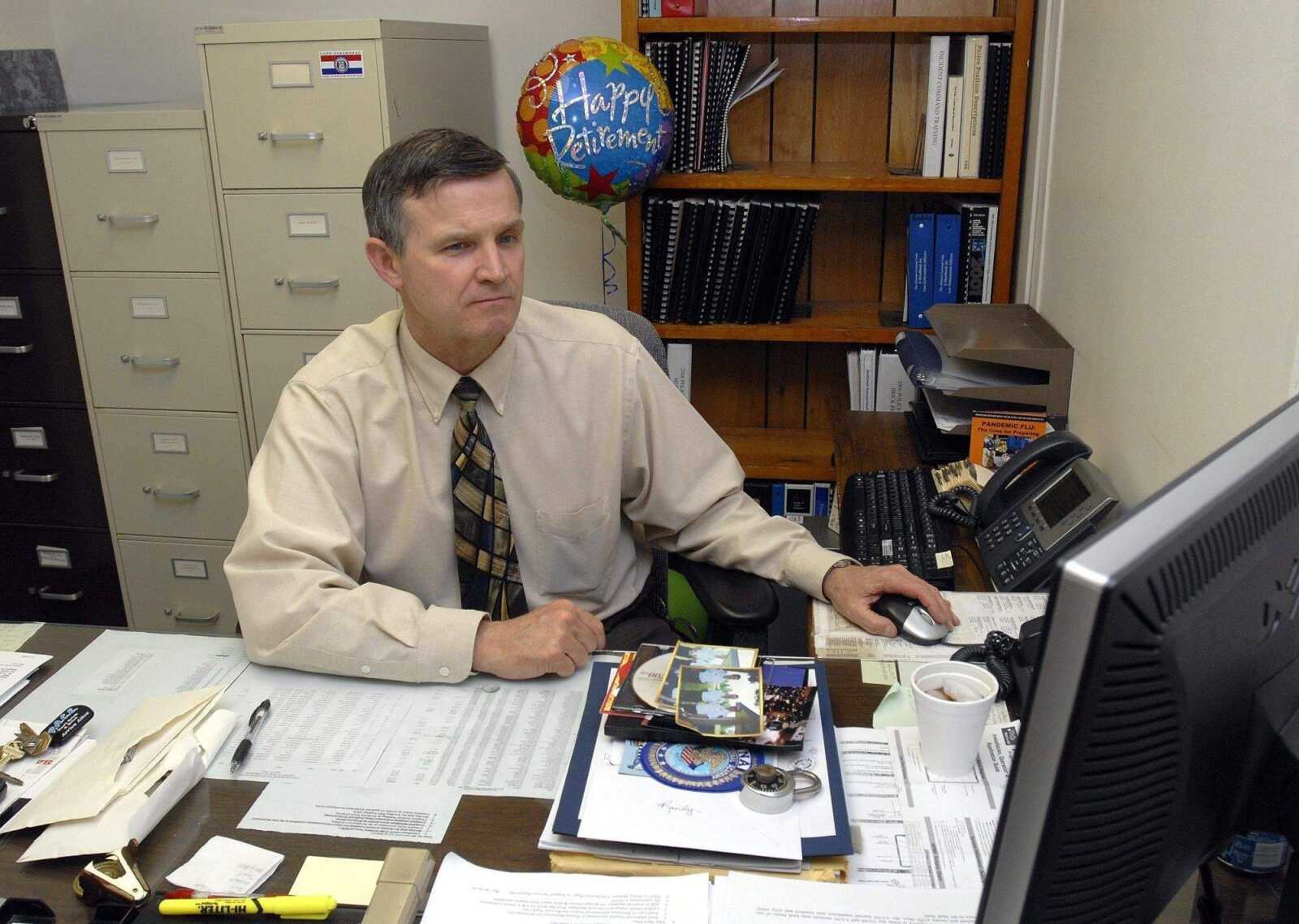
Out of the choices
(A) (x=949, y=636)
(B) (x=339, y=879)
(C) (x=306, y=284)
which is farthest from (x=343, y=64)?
(B) (x=339, y=879)

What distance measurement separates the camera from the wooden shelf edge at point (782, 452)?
2576 mm

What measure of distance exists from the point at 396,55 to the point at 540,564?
1.34 m

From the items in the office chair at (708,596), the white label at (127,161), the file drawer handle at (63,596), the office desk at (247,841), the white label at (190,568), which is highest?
the white label at (127,161)

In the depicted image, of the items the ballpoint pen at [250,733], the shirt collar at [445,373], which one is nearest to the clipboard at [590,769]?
the ballpoint pen at [250,733]

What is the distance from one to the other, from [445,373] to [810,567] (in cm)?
57

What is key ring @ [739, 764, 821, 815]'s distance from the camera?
0.95 metres

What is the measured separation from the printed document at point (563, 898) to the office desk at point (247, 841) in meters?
0.03

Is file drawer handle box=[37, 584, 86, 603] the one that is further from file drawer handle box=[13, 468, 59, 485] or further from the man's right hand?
the man's right hand

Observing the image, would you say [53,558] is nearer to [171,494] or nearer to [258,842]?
[171,494]

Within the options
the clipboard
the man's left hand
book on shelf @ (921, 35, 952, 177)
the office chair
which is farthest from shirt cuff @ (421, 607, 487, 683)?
book on shelf @ (921, 35, 952, 177)

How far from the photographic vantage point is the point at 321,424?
146 centimetres

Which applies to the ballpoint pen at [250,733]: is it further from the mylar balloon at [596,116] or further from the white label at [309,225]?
the white label at [309,225]

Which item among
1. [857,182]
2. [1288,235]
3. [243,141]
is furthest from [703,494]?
[243,141]

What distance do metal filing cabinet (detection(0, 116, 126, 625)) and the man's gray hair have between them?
1.51 meters
